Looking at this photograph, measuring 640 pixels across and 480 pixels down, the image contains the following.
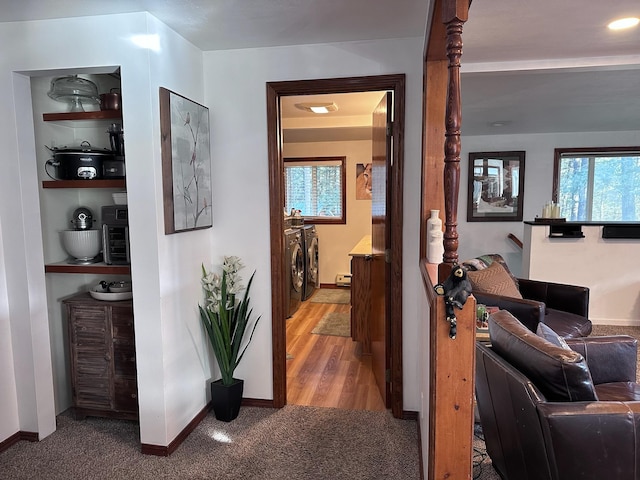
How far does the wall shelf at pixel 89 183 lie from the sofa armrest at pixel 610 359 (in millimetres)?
2582

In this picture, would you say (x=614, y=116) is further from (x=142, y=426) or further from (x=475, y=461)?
(x=142, y=426)

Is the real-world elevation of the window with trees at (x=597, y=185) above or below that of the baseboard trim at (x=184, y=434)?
above

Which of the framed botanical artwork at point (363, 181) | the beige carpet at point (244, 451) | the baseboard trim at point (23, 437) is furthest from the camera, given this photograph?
the framed botanical artwork at point (363, 181)

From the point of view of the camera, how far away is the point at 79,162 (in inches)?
95.0

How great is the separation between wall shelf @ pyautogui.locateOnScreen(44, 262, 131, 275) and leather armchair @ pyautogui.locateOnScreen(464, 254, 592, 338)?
2.35 metres

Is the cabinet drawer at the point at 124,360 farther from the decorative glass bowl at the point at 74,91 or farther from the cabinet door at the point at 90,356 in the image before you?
the decorative glass bowl at the point at 74,91

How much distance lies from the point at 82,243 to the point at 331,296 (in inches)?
152

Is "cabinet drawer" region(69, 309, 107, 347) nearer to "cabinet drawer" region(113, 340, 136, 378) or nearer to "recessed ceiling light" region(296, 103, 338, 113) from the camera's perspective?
"cabinet drawer" region(113, 340, 136, 378)

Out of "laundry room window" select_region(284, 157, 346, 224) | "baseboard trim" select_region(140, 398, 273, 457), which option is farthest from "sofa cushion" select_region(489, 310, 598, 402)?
"laundry room window" select_region(284, 157, 346, 224)

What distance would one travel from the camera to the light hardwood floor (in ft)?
9.52

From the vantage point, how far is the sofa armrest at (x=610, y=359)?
221cm

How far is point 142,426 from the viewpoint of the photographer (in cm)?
229

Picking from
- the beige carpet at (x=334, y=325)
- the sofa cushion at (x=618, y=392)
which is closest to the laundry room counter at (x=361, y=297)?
the beige carpet at (x=334, y=325)

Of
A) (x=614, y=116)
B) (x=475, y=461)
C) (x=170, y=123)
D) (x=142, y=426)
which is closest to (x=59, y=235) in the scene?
(x=170, y=123)
